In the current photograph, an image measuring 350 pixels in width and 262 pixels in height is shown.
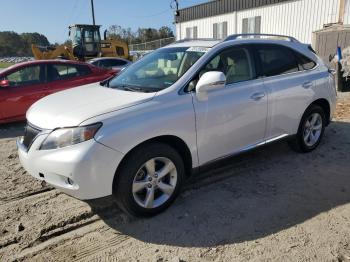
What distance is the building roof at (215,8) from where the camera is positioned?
72.2 feet

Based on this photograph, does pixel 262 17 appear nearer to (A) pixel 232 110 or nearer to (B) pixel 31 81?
(B) pixel 31 81

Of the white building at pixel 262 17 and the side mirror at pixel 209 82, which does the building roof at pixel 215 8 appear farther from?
the side mirror at pixel 209 82

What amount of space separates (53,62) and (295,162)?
5779mm

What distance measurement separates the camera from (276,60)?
464cm

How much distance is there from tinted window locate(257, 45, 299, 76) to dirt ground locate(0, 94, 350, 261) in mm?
1345

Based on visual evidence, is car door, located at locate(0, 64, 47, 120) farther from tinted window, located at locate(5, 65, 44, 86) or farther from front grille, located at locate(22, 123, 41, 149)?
front grille, located at locate(22, 123, 41, 149)

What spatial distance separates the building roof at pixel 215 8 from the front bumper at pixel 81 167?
1980 centimetres

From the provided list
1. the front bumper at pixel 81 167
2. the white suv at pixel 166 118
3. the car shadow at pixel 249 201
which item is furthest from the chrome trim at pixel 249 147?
the front bumper at pixel 81 167

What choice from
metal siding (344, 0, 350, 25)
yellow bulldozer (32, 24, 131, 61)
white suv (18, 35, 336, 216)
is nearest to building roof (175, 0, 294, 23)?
metal siding (344, 0, 350, 25)

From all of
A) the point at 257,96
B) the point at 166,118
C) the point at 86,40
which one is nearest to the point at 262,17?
the point at 86,40

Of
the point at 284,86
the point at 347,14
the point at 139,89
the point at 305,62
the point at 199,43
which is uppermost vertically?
the point at 347,14

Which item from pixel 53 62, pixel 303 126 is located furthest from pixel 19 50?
pixel 303 126

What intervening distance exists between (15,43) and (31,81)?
7389 centimetres

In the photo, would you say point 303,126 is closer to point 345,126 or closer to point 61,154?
point 345,126
